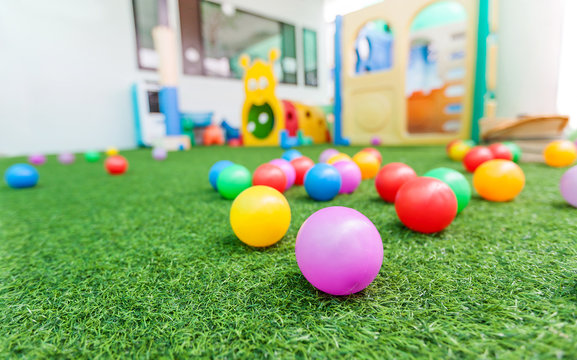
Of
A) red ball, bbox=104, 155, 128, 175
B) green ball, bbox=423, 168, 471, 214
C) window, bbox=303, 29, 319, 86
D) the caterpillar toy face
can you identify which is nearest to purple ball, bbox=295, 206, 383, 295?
green ball, bbox=423, 168, 471, 214

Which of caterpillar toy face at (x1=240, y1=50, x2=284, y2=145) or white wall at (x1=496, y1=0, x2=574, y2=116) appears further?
caterpillar toy face at (x1=240, y1=50, x2=284, y2=145)

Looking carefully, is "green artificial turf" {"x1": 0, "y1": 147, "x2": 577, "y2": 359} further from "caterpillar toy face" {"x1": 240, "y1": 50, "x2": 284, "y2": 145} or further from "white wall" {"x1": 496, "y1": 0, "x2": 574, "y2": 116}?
"caterpillar toy face" {"x1": 240, "y1": 50, "x2": 284, "y2": 145}

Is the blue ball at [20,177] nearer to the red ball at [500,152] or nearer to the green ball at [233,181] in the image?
the green ball at [233,181]

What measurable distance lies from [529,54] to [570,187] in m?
2.86

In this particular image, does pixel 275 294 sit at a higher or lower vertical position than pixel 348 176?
lower

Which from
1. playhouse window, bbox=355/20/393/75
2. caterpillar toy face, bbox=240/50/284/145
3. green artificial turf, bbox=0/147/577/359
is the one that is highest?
playhouse window, bbox=355/20/393/75

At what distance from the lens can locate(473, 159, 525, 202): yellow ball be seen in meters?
1.23

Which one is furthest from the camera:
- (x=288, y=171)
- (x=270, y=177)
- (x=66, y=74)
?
(x=66, y=74)

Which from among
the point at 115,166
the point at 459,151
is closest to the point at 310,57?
the point at 459,151

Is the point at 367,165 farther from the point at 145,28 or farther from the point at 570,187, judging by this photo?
the point at 145,28

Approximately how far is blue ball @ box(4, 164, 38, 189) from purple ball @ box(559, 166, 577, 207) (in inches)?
108

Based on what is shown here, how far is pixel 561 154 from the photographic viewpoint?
6.31ft

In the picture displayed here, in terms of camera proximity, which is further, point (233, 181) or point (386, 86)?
point (386, 86)

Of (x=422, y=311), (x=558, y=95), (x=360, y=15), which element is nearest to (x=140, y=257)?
(x=422, y=311)
